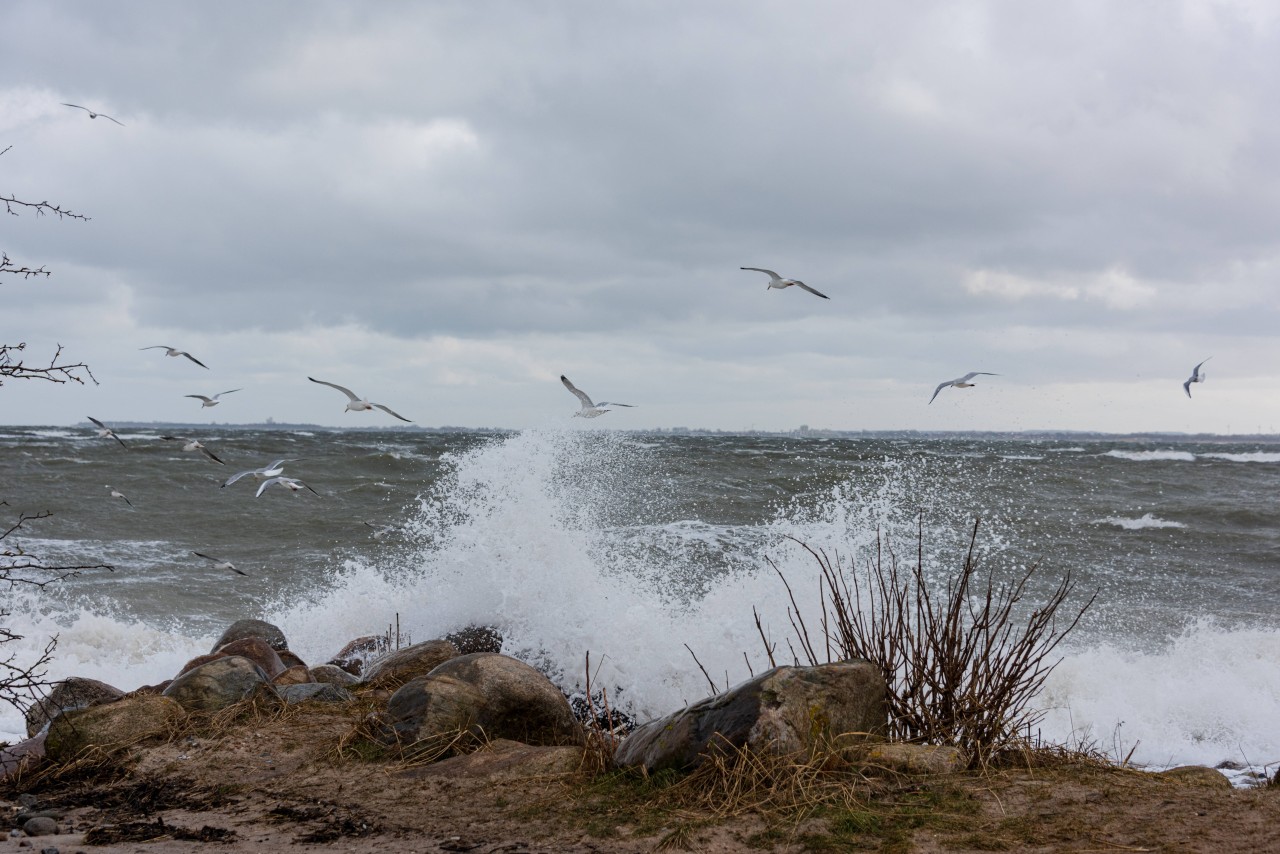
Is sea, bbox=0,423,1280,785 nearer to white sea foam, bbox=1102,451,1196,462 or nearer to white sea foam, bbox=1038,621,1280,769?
white sea foam, bbox=1038,621,1280,769

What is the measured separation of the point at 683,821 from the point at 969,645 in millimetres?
1764

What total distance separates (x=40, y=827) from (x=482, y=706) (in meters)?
2.13

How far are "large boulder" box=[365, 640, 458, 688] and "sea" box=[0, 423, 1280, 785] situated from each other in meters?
1.18

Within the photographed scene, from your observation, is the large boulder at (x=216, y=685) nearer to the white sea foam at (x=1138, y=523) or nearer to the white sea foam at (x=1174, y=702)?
the white sea foam at (x=1174, y=702)

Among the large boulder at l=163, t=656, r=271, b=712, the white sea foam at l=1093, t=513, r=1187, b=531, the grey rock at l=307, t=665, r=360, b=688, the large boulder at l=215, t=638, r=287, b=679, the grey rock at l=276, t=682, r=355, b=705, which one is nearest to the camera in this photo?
the large boulder at l=163, t=656, r=271, b=712

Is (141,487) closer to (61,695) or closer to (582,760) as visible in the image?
(61,695)

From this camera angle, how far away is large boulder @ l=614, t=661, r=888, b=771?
4324 mm

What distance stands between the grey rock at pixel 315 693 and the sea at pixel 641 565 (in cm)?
186

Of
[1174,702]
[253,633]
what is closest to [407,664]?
[253,633]

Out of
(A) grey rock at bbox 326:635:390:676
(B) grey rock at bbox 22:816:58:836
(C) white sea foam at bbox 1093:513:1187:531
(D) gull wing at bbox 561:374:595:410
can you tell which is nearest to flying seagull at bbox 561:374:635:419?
(D) gull wing at bbox 561:374:595:410

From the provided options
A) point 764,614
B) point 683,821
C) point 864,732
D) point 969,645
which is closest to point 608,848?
point 683,821

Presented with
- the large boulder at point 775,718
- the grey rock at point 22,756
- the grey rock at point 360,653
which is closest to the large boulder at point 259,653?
the grey rock at point 360,653

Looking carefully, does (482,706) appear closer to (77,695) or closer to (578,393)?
(77,695)

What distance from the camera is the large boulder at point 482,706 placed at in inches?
216
